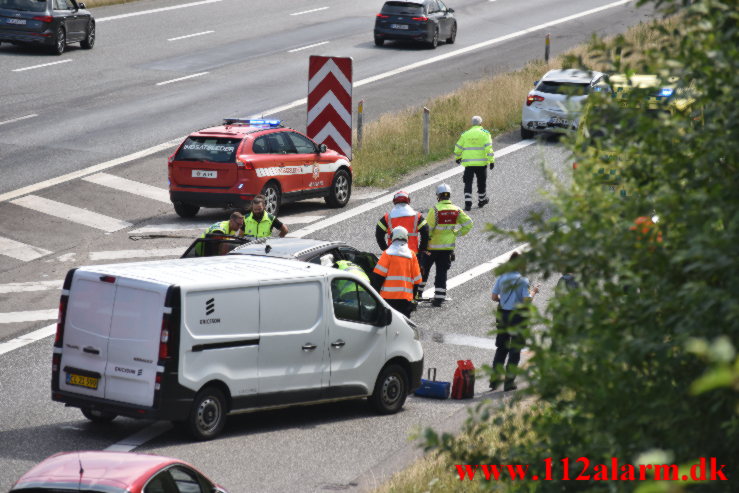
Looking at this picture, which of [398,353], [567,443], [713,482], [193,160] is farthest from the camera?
[193,160]

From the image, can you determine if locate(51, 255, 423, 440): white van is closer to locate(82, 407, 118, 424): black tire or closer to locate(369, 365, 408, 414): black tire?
locate(82, 407, 118, 424): black tire

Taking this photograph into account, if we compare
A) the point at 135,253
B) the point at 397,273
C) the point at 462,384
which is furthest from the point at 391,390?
the point at 135,253

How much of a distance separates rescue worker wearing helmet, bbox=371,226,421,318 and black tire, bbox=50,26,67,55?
72.2ft

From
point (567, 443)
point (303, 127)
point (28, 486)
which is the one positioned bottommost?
point (303, 127)

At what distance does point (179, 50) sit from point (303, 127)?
420 inches

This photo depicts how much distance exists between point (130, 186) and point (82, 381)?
39.8 feet

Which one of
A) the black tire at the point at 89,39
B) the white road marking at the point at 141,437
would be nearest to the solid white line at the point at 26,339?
the white road marking at the point at 141,437

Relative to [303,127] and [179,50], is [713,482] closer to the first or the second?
[303,127]

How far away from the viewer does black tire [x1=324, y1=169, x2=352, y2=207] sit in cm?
2305

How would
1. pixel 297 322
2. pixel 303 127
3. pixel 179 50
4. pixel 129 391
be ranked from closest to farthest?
pixel 129 391, pixel 297 322, pixel 303 127, pixel 179 50

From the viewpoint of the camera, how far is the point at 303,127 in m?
28.9

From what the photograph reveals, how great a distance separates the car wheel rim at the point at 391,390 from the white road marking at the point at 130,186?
10.3 m

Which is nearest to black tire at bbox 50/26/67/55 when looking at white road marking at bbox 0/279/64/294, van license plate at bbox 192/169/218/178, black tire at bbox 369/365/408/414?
van license plate at bbox 192/169/218/178

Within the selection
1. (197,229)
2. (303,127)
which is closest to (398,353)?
(197,229)
